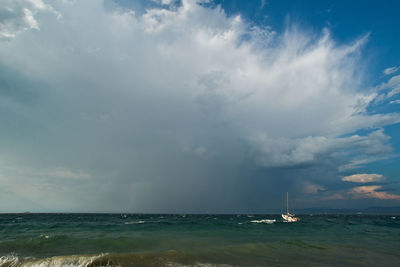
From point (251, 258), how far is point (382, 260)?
9.52m

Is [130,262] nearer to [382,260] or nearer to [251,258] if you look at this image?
[251,258]

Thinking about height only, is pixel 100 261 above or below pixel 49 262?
below

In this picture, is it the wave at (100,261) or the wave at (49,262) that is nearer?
the wave at (49,262)

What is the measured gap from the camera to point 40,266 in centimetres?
1369

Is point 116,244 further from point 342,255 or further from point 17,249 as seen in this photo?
point 342,255

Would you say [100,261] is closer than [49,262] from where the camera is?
No

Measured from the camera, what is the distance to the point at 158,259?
15.7 meters

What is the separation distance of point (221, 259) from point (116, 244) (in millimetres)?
11652

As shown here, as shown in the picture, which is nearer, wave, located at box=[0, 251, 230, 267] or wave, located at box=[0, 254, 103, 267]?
wave, located at box=[0, 254, 103, 267]

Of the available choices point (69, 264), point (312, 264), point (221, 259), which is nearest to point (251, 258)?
point (221, 259)

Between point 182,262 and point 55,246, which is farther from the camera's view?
point 55,246

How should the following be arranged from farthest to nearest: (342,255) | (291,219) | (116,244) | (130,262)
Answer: (291,219) → (116,244) → (342,255) → (130,262)

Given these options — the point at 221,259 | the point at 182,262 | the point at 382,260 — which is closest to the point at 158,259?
the point at 182,262

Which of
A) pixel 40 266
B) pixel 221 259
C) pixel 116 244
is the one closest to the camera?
pixel 40 266
